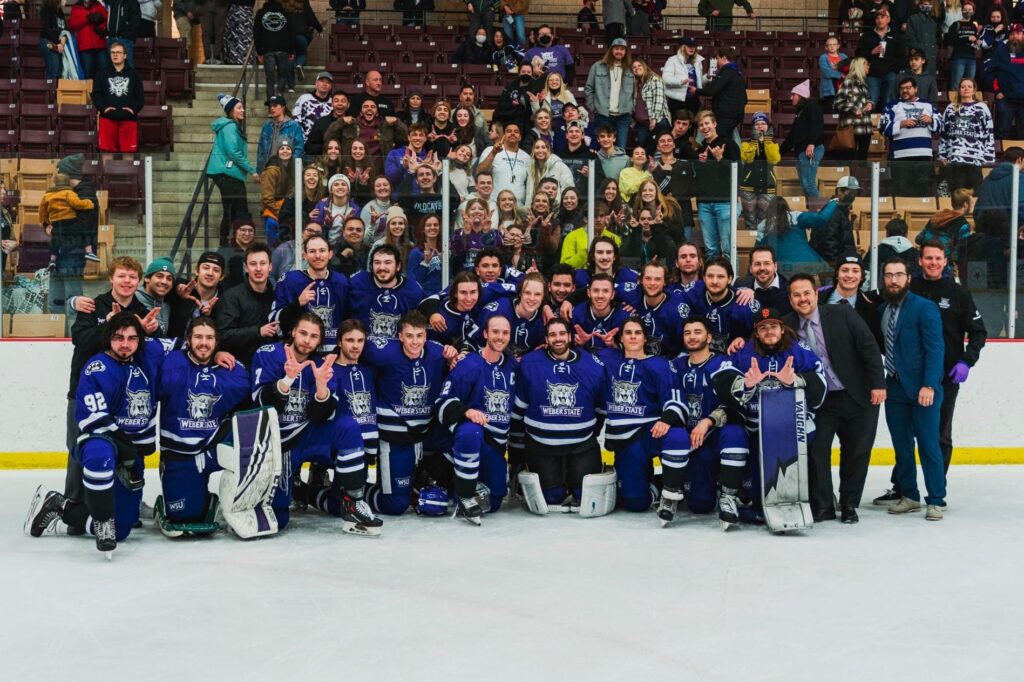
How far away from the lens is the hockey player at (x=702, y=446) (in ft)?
23.2

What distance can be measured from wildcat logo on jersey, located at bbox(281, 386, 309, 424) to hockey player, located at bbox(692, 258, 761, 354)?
7.40ft

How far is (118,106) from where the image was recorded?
11750 millimetres

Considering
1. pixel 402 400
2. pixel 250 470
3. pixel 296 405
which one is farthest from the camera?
pixel 402 400

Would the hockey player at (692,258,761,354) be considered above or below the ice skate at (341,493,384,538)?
above

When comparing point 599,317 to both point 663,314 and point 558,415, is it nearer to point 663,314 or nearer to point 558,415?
point 663,314

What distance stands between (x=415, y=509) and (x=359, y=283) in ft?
4.32

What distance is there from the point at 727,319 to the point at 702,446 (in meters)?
0.77

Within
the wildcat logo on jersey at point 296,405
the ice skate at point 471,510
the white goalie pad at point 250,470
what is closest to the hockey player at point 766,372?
the ice skate at point 471,510

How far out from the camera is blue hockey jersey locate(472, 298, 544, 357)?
25.4ft

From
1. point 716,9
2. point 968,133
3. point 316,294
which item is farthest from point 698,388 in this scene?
point 716,9

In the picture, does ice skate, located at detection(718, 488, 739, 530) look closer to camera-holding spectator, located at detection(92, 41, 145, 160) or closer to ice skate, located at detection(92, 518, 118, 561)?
ice skate, located at detection(92, 518, 118, 561)

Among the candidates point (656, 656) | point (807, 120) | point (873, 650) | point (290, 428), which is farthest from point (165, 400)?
point (807, 120)

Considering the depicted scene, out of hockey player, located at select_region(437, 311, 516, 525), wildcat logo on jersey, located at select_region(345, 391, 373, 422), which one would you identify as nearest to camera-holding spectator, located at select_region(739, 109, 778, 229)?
hockey player, located at select_region(437, 311, 516, 525)

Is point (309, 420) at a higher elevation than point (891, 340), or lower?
lower
